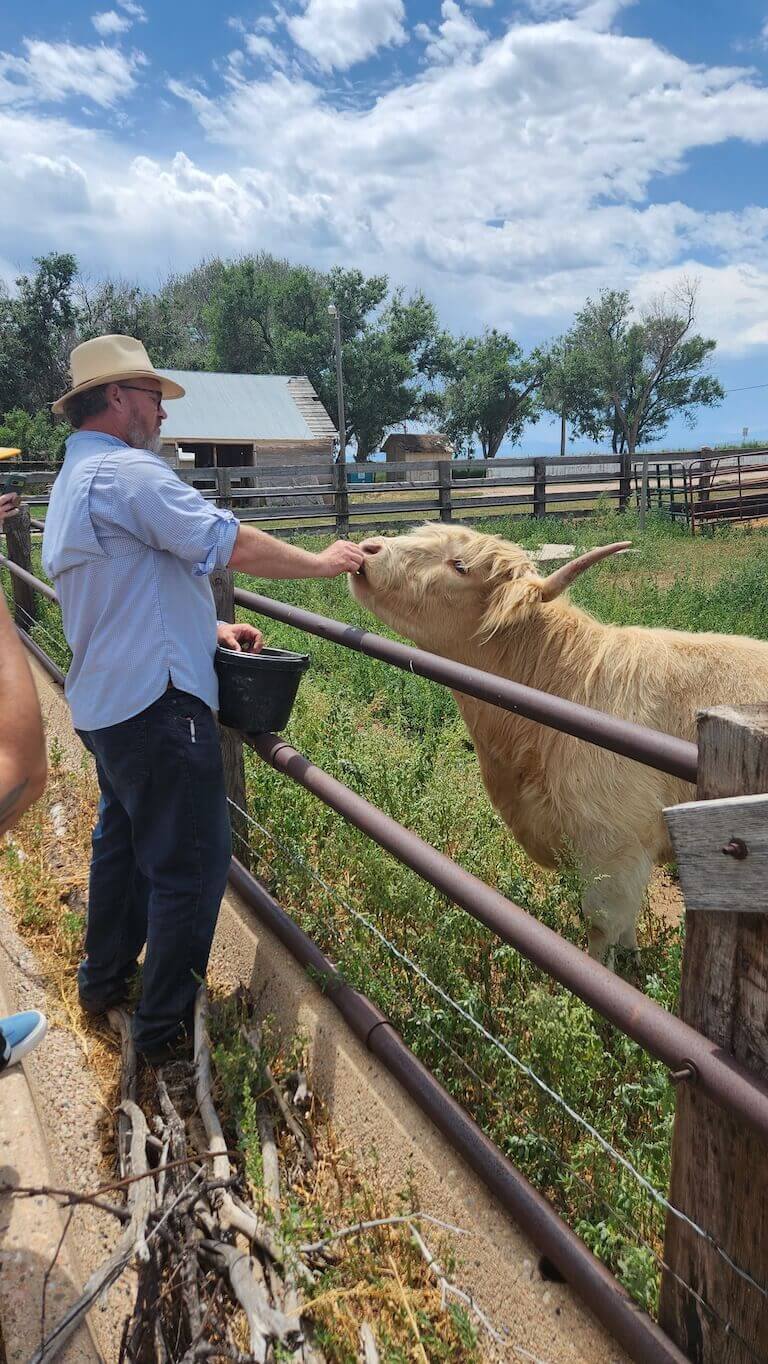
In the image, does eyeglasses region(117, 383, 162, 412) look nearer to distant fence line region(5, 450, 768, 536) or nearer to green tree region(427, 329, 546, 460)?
distant fence line region(5, 450, 768, 536)

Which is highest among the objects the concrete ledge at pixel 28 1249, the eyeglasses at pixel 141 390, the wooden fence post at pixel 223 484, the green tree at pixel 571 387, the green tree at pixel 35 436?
the green tree at pixel 571 387

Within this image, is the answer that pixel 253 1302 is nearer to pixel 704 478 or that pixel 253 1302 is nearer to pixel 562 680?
pixel 562 680

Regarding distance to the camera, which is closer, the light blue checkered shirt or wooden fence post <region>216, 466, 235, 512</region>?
the light blue checkered shirt

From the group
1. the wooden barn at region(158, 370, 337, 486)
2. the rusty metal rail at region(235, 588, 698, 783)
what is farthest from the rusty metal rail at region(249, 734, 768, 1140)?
the wooden barn at region(158, 370, 337, 486)

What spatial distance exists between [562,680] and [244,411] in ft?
122

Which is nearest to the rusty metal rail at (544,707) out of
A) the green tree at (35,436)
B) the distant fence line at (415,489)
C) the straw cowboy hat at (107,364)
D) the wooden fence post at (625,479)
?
the straw cowboy hat at (107,364)

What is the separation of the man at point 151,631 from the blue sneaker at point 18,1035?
0.36 m

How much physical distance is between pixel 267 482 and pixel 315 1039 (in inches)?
1500

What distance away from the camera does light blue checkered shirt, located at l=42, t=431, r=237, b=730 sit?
8.07ft

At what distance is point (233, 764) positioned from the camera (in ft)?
12.5

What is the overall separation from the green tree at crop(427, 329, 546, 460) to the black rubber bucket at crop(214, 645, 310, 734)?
58361mm

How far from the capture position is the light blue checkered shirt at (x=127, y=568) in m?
2.46

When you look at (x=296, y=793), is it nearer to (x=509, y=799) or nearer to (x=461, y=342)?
(x=509, y=799)

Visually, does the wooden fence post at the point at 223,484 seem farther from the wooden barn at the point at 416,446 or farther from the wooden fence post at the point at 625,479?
the wooden barn at the point at 416,446
